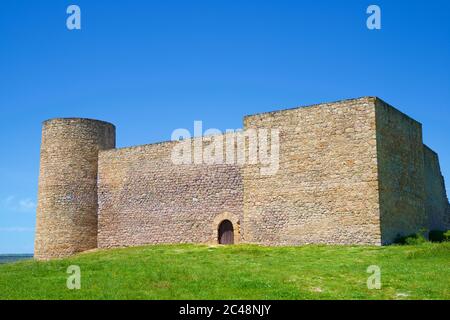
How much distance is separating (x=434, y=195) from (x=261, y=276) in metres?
15.7

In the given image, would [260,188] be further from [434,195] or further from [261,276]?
[434,195]

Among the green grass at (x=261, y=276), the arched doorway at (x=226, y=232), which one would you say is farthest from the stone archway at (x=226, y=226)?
the green grass at (x=261, y=276)

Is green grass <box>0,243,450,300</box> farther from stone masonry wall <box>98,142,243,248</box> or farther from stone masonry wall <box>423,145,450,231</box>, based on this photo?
stone masonry wall <box>423,145,450,231</box>

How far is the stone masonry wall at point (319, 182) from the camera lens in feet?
63.2

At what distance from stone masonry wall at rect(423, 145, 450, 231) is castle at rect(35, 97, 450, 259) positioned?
6 cm

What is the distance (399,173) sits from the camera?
2100 cm

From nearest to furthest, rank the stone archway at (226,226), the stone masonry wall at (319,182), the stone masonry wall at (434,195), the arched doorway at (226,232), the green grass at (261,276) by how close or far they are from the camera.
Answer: the green grass at (261,276), the stone masonry wall at (319,182), the stone archway at (226,226), the arched doorway at (226,232), the stone masonry wall at (434,195)

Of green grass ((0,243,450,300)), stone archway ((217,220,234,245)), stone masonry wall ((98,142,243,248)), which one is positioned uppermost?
stone masonry wall ((98,142,243,248))

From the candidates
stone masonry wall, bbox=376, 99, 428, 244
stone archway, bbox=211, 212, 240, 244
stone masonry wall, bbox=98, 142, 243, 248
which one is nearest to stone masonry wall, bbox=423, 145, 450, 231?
stone masonry wall, bbox=376, 99, 428, 244

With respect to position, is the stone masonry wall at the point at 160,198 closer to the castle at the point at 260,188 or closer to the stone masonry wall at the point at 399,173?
the castle at the point at 260,188

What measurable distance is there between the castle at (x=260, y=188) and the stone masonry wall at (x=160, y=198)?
4cm

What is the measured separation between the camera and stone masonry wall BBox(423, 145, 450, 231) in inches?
997
